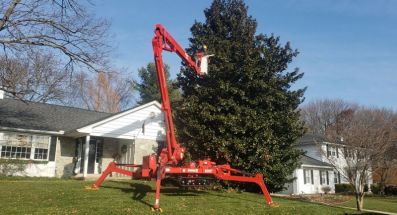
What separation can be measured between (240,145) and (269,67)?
498 cm

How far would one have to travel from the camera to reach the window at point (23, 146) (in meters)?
20.5

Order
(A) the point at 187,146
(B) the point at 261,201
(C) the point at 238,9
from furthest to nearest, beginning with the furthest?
(C) the point at 238,9
(A) the point at 187,146
(B) the point at 261,201

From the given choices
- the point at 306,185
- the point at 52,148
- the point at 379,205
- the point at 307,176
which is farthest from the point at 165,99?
the point at 307,176

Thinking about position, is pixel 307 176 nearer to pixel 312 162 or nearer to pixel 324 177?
pixel 312 162

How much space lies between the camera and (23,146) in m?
21.0

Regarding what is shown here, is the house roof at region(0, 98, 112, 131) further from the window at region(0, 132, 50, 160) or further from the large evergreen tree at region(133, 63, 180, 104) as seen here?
the large evergreen tree at region(133, 63, 180, 104)

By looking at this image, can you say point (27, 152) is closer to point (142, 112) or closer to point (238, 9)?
point (142, 112)

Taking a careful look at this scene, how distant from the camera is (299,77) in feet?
67.2

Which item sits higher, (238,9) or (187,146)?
(238,9)

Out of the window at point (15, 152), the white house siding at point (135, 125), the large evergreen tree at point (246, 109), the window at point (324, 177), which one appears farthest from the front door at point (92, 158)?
the window at point (324, 177)

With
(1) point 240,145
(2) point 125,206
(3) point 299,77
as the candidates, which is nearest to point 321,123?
(3) point 299,77

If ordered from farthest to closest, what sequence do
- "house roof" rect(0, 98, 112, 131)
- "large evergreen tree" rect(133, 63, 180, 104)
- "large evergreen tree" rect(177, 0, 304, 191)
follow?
"large evergreen tree" rect(133, 63, 180, 104), "house roof" rect(0, 98, 112, 131), "large evergreen tree" rect(177, 0, 304, 191)

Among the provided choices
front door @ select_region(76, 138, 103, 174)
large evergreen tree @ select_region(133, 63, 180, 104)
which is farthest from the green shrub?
front door @ select_region(76, 138, 103, 174)

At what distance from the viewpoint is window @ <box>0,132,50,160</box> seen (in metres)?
20.5
